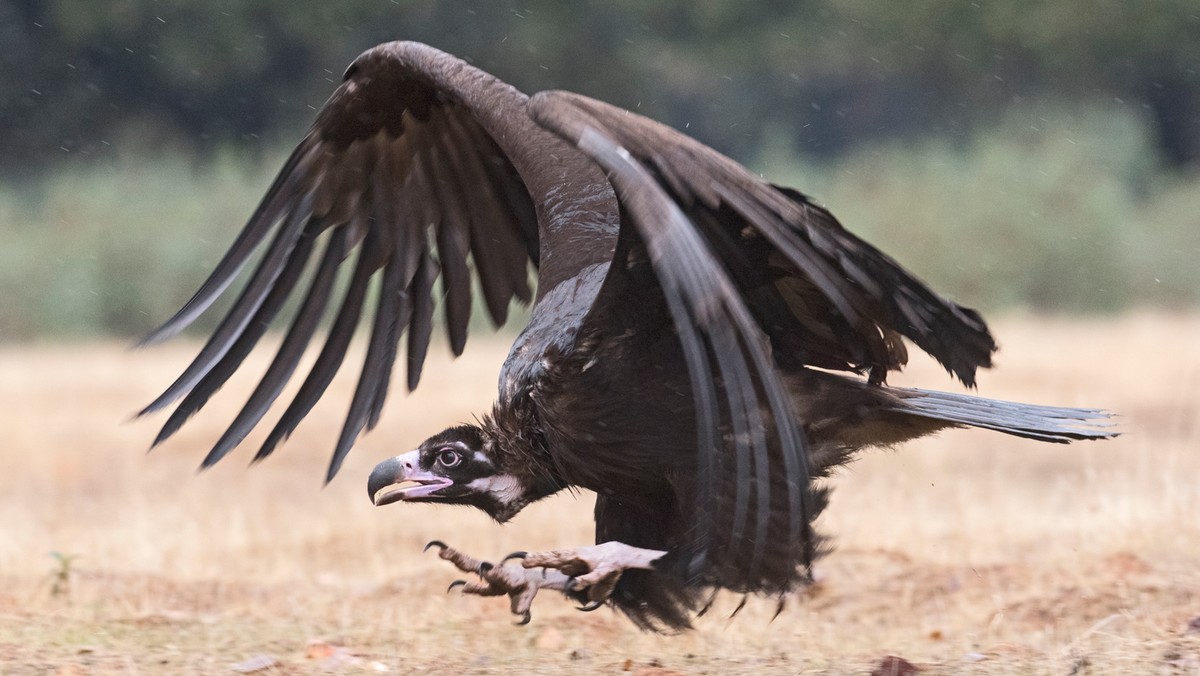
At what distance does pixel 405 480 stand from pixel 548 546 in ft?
8.05

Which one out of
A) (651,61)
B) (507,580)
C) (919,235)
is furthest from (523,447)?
(651,61)

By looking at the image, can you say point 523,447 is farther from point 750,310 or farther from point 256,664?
point 256,664

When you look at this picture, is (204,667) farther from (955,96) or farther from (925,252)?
(955,96)

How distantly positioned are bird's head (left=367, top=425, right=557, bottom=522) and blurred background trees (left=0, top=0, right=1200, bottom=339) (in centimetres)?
1502

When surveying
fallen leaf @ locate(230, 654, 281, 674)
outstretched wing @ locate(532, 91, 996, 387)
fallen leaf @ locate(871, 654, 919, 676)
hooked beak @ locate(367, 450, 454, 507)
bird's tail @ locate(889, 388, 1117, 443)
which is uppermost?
outstretched wing @ locate(532, 91, 996, 387)

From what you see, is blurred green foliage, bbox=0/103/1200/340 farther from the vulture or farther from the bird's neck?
the bird's neck

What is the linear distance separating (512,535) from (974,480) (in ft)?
9.81

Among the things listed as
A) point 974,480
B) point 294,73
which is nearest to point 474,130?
point 974,480

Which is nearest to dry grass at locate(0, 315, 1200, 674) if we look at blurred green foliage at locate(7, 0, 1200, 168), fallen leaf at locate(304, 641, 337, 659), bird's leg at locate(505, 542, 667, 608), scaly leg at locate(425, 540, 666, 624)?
fallen leaf at locate(304, 641, 337, 659)

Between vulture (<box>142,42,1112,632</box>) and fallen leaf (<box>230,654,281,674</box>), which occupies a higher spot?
vulture (<box>142,42,1112,632</box>)

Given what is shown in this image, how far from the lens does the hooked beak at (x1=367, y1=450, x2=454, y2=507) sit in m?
4.59

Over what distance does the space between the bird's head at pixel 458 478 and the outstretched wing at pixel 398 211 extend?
0.68 meters

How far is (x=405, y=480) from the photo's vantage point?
4.62 metres

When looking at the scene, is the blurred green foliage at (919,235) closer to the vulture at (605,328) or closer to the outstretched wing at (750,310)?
the vulture at (605,328)
